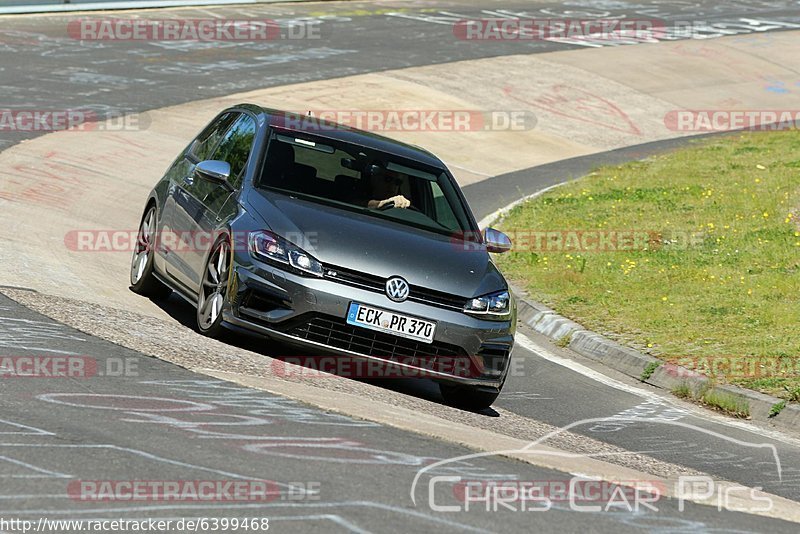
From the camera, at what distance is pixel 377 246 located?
29.7 ft

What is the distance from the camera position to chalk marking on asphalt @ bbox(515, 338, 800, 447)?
9.65 m

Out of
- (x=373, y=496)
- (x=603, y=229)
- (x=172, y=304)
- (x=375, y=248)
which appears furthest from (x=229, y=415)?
(x=603, y=229)

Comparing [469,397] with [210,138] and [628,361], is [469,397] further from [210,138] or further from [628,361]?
[210,138]

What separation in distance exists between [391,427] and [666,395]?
161 inches

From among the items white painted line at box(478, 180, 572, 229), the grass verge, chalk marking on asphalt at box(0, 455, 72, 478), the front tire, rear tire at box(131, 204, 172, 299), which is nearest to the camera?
chalk marking on asphalt at box(0, 455, 72, 478)

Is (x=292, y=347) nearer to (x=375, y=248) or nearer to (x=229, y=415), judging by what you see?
(x=375, y=248)

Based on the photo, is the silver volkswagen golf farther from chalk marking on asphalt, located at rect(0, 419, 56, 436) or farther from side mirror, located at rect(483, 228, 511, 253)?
chalk marking on asphalt, located at rect(0, 419, 56, 436)

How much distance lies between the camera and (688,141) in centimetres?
2745

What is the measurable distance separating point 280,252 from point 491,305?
1.45 m

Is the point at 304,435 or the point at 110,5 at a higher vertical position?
the point at 304,435

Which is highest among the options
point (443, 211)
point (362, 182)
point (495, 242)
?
point (362, 182)

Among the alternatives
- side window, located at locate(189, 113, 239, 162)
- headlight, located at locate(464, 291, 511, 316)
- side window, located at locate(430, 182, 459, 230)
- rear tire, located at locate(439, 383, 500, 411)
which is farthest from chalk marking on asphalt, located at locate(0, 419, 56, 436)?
side window, located at locate(189, 113, 239, 162)

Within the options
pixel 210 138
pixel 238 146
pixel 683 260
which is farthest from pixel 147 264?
pixel 683 260

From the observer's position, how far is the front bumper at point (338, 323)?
8758mm
